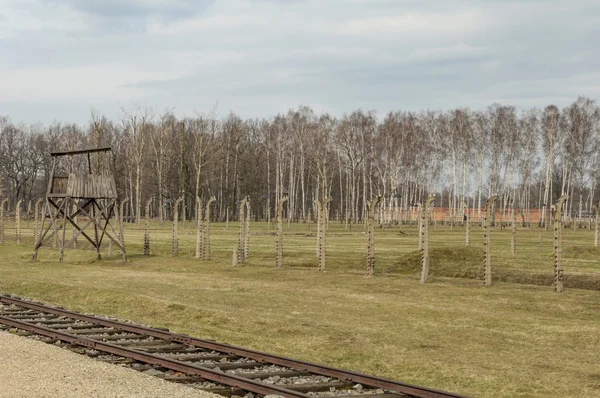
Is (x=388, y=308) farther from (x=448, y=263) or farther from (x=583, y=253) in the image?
(x=583, y=253)

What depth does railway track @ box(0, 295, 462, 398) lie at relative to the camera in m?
10.2

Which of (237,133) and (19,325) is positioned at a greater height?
(237,133)

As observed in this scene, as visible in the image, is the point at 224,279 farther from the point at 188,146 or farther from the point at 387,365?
the point at 188,146

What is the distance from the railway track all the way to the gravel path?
49cm

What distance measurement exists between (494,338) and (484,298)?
670 cm

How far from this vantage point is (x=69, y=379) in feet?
35.4

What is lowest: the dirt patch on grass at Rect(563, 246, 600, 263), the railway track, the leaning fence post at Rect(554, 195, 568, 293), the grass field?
the grass field

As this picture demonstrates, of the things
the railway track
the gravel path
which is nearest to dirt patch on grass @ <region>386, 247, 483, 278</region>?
the railway track

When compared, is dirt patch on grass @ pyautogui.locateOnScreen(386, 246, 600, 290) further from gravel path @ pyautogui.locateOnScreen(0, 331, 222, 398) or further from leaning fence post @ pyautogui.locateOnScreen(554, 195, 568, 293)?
gravel path @ pyautogui.locateOnScreen(0, 331, 222, 398)

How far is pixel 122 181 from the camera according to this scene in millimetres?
119812

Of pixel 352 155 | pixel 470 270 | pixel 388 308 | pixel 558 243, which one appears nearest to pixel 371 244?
pixel 470 270

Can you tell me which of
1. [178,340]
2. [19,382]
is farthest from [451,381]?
[19,382]

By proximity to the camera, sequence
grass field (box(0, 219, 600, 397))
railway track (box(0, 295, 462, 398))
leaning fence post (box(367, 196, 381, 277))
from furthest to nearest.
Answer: leaning fence post (box(367, 196, 381, 277)), grass field (box(0, 219, 600, 397)), railway track (box(0, 295, 462, 398))

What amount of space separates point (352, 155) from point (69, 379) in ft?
272
